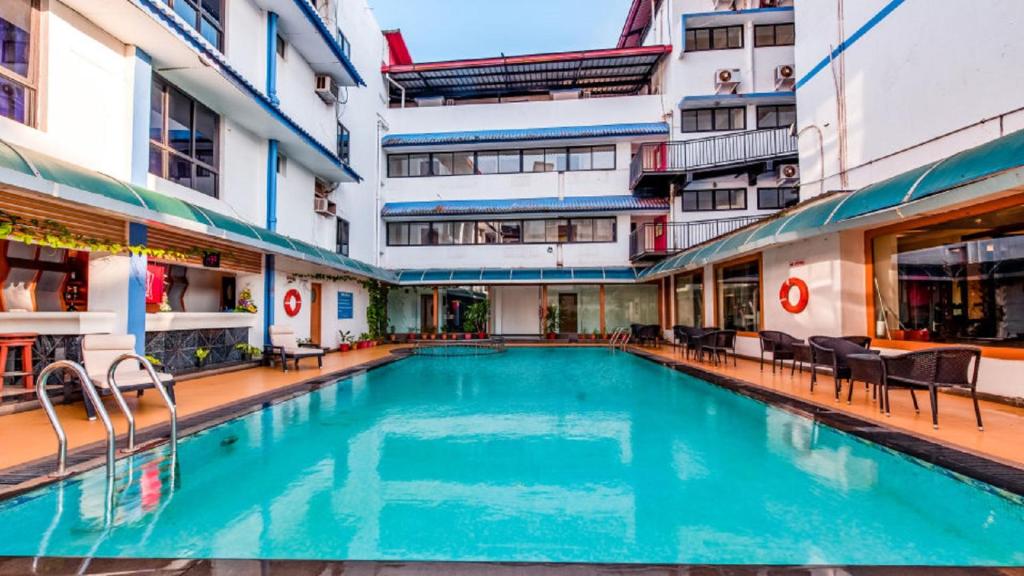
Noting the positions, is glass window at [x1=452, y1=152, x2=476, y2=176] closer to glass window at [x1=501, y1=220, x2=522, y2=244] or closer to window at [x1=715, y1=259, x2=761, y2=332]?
glass window at [x1=501, y1=220, x2=522, y2=244]

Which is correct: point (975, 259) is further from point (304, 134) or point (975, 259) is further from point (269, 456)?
point (304, 134)

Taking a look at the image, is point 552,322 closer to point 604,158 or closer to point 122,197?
point 604,158

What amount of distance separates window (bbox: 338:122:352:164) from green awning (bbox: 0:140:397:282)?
7061 mm

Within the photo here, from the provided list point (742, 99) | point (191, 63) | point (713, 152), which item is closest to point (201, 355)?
point (191, 63)

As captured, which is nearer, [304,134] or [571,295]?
[304,134]

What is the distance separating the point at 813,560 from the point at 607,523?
123cm

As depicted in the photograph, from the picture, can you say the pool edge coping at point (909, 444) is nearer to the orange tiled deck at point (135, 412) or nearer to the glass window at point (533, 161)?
the orange tiled deck at point (135, 412)

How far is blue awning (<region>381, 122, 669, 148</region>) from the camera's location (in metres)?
19.4

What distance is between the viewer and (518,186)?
67.2 feet

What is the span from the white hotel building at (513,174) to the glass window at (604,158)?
0.09 metres

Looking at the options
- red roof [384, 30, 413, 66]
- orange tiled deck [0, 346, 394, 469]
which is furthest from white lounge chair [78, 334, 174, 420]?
red roof [384, 30, 413, 66]

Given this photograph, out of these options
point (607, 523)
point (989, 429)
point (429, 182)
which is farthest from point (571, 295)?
point (607, 523)

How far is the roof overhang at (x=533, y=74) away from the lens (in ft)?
63.7

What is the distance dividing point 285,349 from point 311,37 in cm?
846
